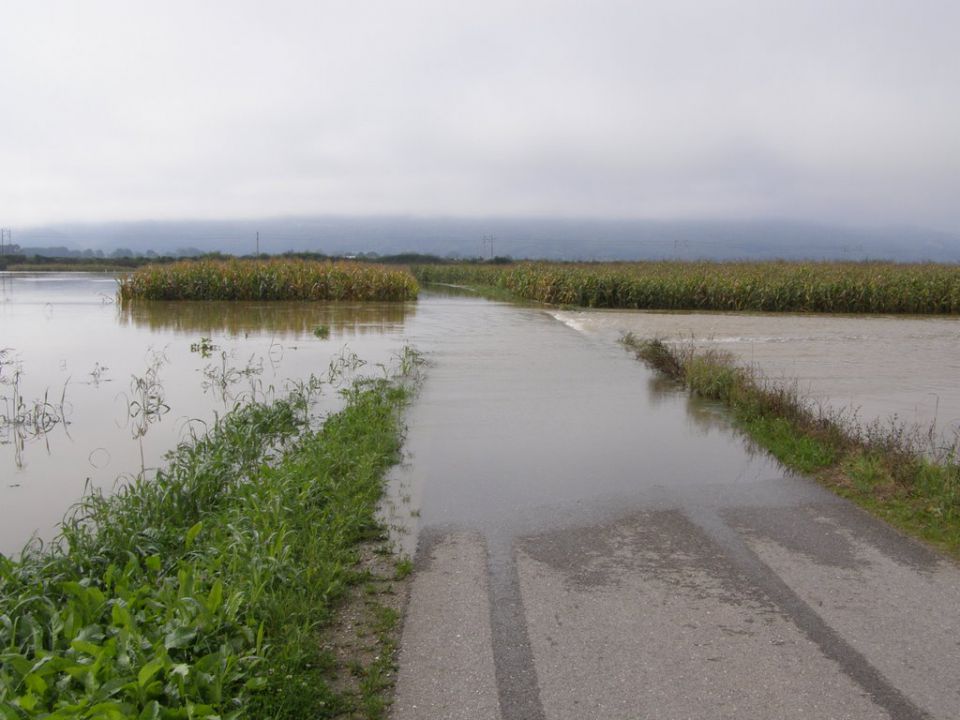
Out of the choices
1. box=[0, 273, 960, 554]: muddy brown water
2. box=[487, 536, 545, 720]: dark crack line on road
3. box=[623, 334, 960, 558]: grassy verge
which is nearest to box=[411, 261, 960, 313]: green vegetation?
box=[0, 273, 960, 554]: muddy brown water

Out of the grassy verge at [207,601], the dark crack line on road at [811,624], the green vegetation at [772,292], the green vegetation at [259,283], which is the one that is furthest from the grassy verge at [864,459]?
the green vegetation at [259,283]

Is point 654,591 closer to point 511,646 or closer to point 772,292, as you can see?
point 511,646

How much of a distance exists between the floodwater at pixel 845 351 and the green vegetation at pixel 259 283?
827 cm

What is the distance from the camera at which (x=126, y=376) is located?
39.4 ft

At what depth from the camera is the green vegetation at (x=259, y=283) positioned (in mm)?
28266

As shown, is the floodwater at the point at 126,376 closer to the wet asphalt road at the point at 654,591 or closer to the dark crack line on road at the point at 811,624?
the wet asphalt road at the point at 654,591

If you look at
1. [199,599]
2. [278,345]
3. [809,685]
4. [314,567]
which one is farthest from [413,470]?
[278,345]

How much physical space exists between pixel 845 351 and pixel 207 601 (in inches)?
611

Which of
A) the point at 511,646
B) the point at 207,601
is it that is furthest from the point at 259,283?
the point at 511,646

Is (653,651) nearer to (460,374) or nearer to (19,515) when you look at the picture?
(19,515)

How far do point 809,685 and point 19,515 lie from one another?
18.0 ft

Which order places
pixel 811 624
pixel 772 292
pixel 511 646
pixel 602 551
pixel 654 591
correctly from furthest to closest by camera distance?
pixel 772 292
pixel 602 551
pixel 654 591
pixel 811 624
pixel 511 646

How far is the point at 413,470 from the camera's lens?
6.83 metres

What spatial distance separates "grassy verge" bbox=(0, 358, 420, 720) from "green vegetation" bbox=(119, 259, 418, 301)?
76.8ft
